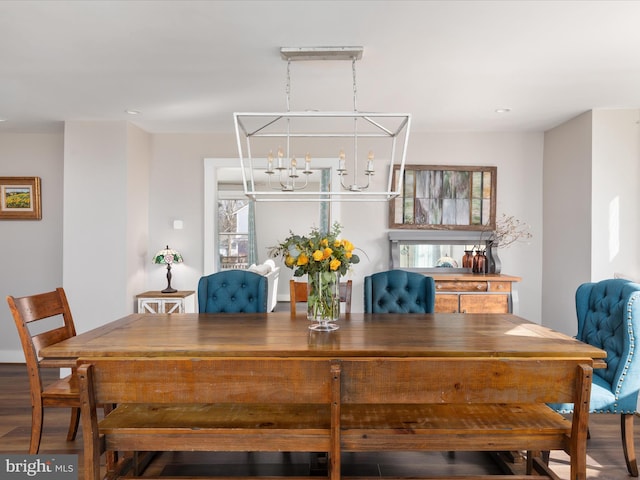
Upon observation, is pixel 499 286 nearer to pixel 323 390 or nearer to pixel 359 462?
pixel 359 462

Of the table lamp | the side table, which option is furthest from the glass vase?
the table lamp

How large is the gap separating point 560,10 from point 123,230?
13.1ft

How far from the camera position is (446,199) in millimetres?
5145

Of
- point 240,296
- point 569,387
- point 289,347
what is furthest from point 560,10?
point 240,296

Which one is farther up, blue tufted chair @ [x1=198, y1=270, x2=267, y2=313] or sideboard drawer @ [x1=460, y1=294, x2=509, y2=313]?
blue tufted chair @ [x1=198, y1=270, x2=267, y2=313]

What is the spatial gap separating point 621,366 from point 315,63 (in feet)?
8.10

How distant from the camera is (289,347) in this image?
215cm

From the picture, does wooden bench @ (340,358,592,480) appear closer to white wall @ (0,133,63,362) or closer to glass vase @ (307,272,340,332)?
glass vase @ (307,272,340,332)

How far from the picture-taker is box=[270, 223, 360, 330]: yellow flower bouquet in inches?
97.6

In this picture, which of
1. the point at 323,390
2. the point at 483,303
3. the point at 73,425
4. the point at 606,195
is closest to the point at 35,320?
the point at 73,425

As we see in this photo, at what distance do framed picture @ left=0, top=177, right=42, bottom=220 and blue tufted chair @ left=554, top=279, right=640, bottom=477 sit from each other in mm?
5278

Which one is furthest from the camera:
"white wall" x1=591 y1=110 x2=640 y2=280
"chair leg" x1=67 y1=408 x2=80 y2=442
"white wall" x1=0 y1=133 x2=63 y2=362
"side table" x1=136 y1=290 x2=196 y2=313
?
"white wall" x1=0 y1=133 x2=63 y2=362

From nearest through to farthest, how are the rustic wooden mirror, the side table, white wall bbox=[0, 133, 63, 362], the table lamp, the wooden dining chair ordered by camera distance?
1. the wooden dining chair
2. the side table
3. the table lamp
4. the rustic wooden mirror
5. white wall bbox=[0, 133, 63, 362]

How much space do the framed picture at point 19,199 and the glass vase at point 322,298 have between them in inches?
160
